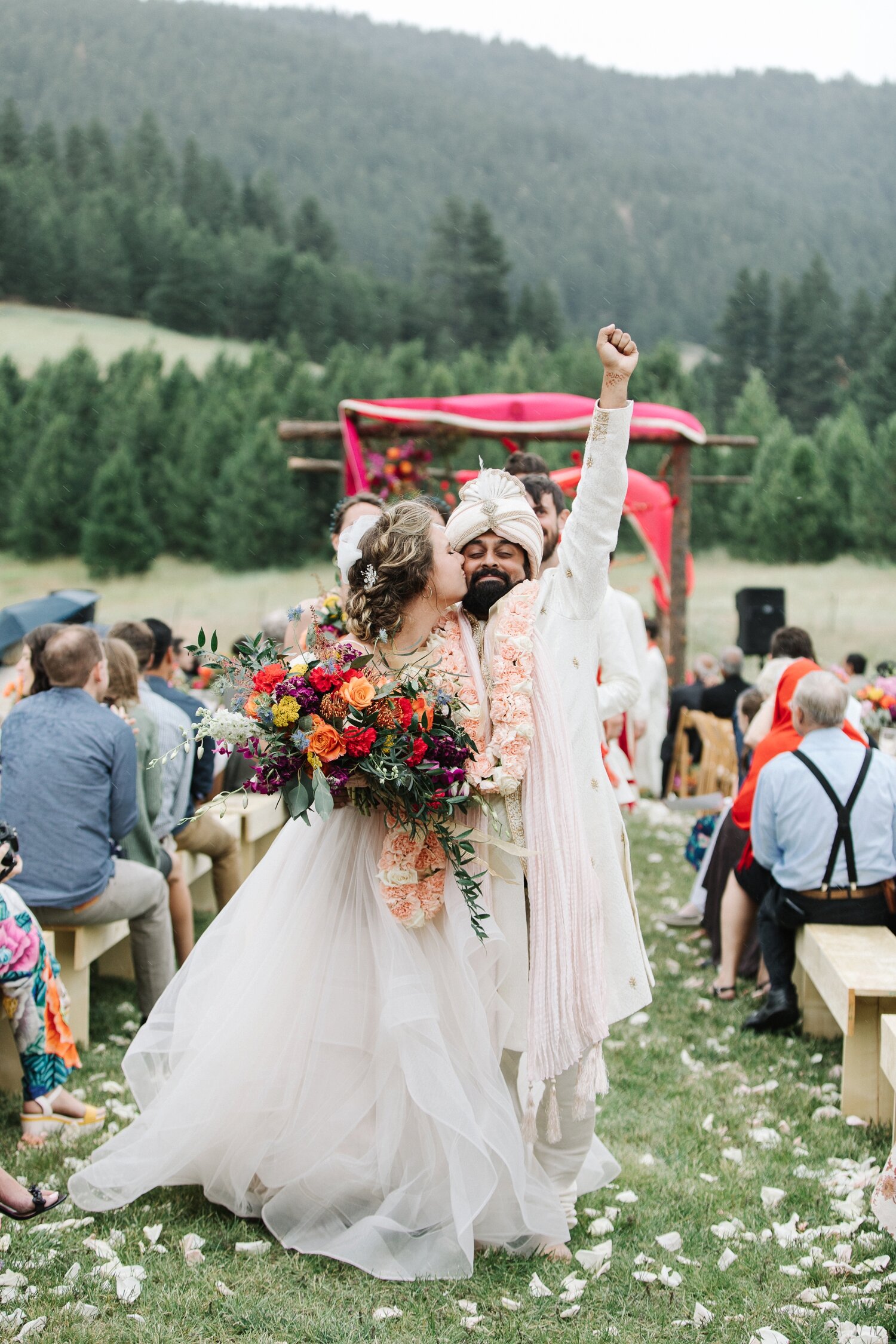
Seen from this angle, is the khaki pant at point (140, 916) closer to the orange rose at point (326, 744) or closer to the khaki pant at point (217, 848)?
the khaki pant at point (217, 848)

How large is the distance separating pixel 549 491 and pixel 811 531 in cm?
3459

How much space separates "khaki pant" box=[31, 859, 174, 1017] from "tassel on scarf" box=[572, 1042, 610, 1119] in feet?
7.26

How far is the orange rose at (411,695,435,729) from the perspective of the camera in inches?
113

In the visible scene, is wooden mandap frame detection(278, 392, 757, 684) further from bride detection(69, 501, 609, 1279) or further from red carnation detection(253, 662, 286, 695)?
red carnation detection(253, 662, 286, 695)

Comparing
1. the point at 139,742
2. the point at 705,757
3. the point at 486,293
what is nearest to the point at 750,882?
the point at 139,742

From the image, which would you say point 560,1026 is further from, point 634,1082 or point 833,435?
point 833,435

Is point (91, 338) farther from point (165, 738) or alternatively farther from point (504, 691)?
point (504, 691)

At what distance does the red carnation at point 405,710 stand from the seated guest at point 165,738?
8.66 ft

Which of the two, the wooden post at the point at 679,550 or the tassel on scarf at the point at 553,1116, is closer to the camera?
the tassel on scarf at the point at 553,1116

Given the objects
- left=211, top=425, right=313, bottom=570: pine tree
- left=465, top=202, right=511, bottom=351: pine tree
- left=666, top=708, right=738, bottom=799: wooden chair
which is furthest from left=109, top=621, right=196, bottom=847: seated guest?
left=465, top=202, right=511, bottom=351: pine tree

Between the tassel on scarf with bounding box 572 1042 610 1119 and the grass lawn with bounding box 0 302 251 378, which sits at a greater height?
the grass lawn with bounding box 0 302 251 378

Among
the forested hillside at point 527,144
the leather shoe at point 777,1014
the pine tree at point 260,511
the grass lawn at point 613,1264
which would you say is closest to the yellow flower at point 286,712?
the grass lawn at point 613,1264

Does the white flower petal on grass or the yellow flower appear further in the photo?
the white flower petal on grass

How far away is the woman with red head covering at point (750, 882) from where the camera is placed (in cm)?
566
